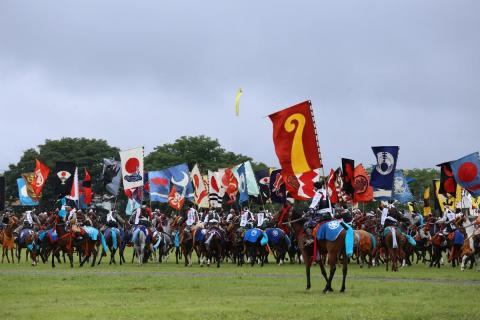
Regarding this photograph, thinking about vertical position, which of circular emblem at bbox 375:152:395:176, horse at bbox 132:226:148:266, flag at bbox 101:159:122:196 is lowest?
horse at bbox 132:226:148:266

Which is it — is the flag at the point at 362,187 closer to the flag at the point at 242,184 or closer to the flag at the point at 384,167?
the flag at the point at 384,167

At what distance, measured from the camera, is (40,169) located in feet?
193

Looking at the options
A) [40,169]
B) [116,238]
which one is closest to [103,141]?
[40,169]

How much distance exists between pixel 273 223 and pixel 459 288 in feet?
19.3

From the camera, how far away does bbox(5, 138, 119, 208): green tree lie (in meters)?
114

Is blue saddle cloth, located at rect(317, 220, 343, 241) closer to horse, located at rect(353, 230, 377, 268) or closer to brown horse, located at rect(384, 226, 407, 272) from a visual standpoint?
brown horse, located at rect(384, 226, 407, 272)

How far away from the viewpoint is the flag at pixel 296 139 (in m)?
26.0

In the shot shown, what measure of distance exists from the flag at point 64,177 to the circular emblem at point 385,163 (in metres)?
17.4

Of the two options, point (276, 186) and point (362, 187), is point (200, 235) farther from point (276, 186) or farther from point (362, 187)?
point (362, 187)

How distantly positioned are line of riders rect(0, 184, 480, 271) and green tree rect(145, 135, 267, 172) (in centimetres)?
6745

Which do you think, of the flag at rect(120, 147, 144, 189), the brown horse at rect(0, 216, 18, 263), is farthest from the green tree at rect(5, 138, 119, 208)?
the flag at rect(120, 147, 144, 189)

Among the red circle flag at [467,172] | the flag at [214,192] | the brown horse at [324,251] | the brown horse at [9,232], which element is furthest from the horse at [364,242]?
the brown horse at [9,232]

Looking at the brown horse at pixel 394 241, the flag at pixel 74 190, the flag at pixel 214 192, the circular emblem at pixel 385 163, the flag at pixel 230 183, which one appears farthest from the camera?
the flag at pixel 230 183

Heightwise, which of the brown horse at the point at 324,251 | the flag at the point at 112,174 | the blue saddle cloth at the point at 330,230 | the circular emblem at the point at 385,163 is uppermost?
the flag at the point at 112,174
